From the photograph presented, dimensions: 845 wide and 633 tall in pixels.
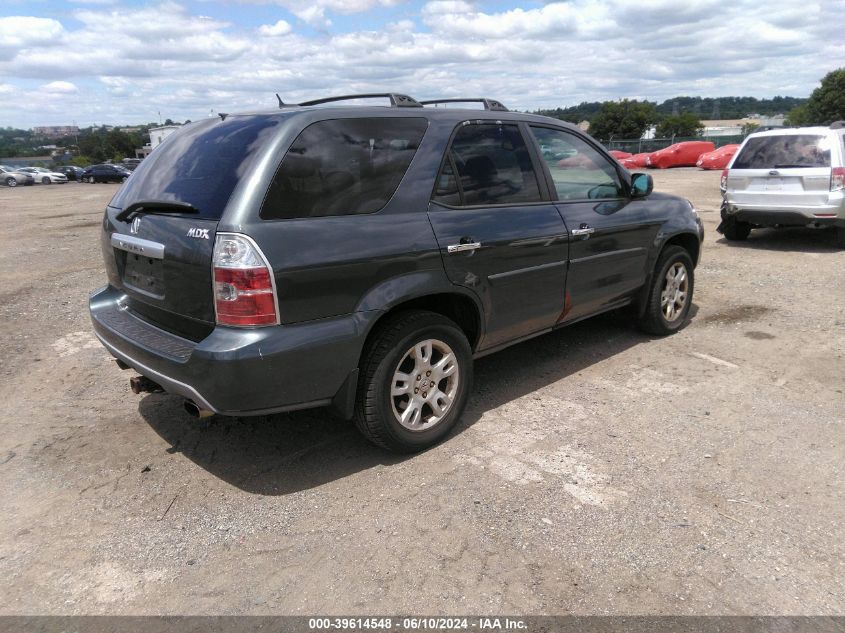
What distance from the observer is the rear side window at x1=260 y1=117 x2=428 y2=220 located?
9.84 feet

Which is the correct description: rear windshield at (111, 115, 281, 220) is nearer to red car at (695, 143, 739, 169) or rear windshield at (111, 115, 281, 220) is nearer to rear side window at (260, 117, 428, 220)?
rear side window at (260, 117, 428, 220)

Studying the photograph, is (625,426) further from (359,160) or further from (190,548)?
(190,548)

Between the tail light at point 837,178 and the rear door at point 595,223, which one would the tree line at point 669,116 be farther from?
the rear door at point 595,223

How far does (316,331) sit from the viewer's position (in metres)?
3.00

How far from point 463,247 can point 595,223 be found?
142 centimetres

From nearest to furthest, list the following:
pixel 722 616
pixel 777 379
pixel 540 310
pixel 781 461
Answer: pixel 722 616
pixel 781 461
pixel 540 310
pixel 777 379

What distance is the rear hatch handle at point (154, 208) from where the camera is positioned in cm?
313

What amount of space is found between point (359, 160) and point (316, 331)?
3.04 ft

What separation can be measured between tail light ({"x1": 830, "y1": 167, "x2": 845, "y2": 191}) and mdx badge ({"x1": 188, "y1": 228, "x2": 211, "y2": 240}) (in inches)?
347

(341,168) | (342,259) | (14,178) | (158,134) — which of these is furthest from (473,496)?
(14,178)

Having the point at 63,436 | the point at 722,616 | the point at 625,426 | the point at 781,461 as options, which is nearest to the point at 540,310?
the point at 625,426

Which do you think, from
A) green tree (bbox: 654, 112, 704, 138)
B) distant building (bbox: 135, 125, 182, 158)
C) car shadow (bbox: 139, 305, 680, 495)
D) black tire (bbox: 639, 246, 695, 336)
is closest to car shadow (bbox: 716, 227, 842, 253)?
black tire (bbox: 639, 246, 695, 336)

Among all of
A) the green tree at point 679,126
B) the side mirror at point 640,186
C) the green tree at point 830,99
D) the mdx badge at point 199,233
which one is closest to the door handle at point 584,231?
the side mirror at point 640,186

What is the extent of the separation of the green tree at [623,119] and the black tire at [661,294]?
63.6 m
